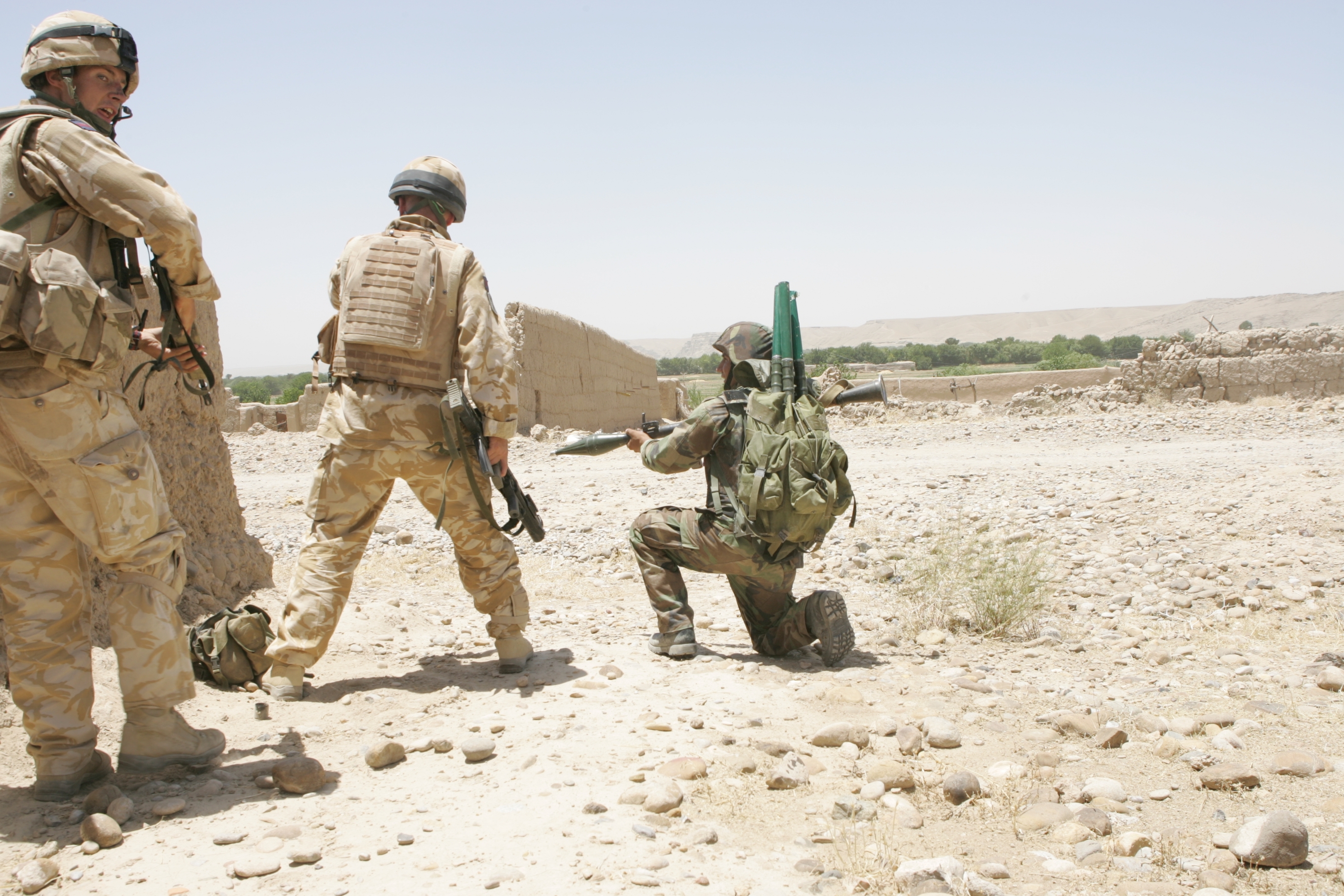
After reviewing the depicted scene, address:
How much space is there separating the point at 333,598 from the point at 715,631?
1877 mm

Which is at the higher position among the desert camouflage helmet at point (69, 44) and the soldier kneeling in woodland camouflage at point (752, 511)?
the desert camouflage helmet at point (69, 44)

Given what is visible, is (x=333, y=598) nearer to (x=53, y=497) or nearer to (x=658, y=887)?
(x=53, y=497)

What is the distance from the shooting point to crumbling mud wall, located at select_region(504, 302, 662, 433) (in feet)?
43.4

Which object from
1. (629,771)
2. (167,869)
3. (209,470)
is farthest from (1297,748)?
(209,470)

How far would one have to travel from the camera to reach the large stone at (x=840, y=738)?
9.43 ft

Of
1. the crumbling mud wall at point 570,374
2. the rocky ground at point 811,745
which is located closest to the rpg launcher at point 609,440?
the rocky ground at point 811,745

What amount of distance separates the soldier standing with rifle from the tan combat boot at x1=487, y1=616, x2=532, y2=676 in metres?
0.56

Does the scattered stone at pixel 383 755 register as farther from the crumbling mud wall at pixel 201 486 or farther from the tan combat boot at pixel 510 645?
the crumbling mud wall at pixel 201 486

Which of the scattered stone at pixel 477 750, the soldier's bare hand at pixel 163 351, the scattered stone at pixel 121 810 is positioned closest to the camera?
the scattered stone at pixel 121 810

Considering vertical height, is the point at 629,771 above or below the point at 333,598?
below

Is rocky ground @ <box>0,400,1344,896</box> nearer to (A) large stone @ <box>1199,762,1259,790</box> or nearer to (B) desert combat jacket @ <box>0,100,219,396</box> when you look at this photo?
(A) large stone @ <box>1199,762,1259,790</box>

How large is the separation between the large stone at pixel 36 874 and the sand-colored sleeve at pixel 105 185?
1.43 m

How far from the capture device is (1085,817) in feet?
7.64

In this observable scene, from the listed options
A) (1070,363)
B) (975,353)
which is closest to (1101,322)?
(975,353)
